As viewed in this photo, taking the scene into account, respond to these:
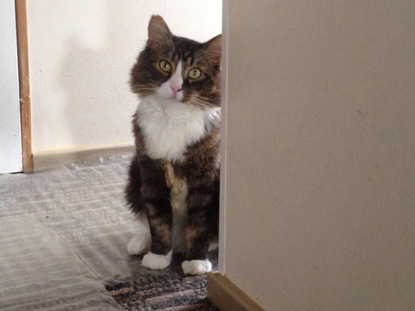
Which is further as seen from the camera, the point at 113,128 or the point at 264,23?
the point at 113,128

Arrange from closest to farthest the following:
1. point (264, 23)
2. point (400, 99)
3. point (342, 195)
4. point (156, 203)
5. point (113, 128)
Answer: point (400, 99), point (342, 195), point (264, 23), point (156, 203), point (113, 128)

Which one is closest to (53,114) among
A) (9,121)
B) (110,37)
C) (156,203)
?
(9,121)

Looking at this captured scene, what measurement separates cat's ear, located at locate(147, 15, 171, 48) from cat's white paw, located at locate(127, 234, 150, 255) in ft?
1.79

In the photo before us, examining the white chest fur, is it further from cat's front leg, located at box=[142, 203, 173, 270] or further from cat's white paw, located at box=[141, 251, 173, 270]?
cat's white paw, located at box=[141, 251, 173, 270]

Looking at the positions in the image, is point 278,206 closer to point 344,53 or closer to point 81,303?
point 344,53

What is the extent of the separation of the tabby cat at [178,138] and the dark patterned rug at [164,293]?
0.05 meters

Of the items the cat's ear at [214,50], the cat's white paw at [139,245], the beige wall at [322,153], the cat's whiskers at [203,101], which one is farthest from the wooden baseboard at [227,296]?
the cat's ear at [214,50]

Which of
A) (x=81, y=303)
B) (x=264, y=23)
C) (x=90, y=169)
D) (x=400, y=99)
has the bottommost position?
(x=81, y=303)

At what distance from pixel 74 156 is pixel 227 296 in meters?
1.31

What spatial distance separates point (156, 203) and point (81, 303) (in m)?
0.32

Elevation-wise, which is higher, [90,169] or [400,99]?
[400,99]

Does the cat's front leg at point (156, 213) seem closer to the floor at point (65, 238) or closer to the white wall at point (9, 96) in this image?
the floor at point (65, 238)

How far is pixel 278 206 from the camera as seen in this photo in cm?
108

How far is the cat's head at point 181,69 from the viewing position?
1.45 m
